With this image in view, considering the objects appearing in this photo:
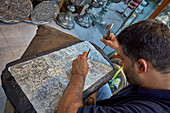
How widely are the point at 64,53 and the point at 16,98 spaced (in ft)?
1.92

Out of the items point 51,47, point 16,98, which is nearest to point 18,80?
point 16,98

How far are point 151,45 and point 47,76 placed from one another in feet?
2.40

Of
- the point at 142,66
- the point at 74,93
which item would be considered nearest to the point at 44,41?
the point at 74,93

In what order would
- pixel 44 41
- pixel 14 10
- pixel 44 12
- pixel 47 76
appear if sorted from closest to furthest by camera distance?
pixel 47 76 < pixel 44 41 < pixel 14 10 < pixel 44 12

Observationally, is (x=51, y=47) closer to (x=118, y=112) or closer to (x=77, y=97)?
(x=77, y=97)

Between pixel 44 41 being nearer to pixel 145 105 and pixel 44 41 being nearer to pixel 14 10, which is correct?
pixel 14 10

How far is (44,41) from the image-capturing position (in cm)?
137

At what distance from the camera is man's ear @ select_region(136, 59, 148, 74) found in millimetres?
718

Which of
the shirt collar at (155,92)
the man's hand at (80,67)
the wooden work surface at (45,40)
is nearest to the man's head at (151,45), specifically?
the shirt collar at (155,92)

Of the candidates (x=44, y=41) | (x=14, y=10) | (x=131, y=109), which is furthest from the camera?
(x=14, y=10)

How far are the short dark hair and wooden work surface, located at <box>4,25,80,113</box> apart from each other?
84 centimetres

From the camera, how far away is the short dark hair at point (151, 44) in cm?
69

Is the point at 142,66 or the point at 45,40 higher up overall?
the point at 142,66

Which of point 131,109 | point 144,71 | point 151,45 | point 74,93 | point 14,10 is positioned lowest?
point 14,10
